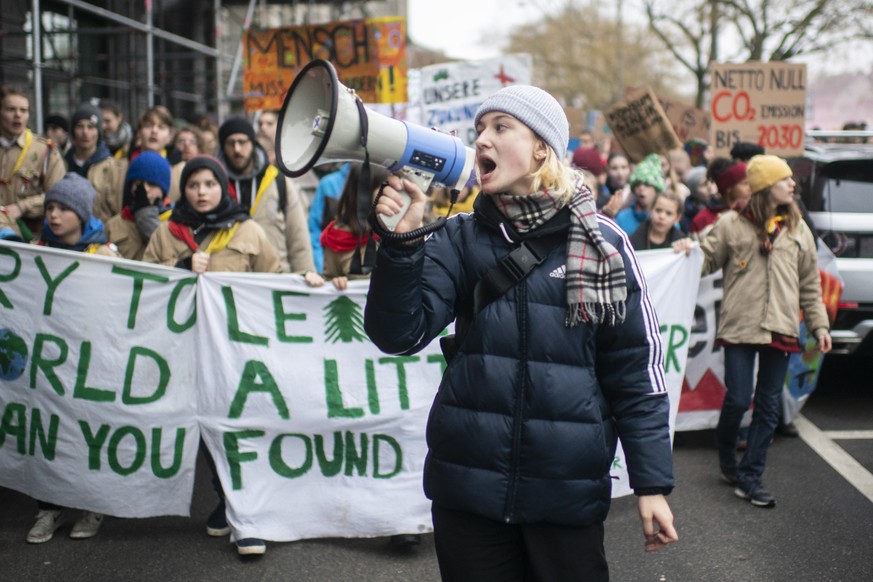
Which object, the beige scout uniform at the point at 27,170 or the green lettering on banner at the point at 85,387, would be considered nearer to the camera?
the green lettering on banner at the point at 85,387

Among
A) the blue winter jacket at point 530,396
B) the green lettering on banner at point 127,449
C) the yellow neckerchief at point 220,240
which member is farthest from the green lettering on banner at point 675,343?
the blue winter jacket at point 530,396

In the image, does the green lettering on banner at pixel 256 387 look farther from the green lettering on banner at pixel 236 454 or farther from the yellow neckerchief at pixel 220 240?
the yellow neckerchief at pixel 220 240

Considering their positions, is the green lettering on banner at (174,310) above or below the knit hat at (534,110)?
below

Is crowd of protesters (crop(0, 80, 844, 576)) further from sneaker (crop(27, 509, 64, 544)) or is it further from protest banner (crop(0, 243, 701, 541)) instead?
protest banner (crop(0, 243, 701, 541))

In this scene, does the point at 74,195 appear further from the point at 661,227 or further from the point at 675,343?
the point at 661,227

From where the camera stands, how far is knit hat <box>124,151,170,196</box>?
18.1 feet

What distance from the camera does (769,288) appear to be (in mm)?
5055

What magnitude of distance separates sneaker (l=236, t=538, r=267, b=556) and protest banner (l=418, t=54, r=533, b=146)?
5706mm

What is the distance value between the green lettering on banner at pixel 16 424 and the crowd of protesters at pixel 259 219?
1.07 feet

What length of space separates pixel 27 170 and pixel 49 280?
218 centimetres

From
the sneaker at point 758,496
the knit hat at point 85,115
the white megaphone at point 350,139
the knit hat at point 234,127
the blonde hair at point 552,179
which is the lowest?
the sneaker at point 758,496

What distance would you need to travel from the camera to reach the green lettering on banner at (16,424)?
14.9 feet

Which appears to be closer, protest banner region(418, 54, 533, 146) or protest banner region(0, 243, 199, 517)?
protest banner region(0, 243, 199, 517)

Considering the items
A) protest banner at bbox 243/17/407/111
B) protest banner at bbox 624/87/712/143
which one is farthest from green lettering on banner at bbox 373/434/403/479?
protest banner at bbox 624/87/712/143
